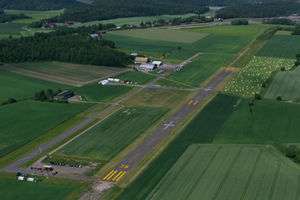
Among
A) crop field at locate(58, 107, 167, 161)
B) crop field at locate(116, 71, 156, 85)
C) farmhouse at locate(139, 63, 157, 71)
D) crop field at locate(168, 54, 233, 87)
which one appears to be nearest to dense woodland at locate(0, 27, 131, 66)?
farmhouse at locate(139, 63, 157, 71)

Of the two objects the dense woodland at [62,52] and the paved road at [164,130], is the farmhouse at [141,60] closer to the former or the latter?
the dense woodland at [62,52]

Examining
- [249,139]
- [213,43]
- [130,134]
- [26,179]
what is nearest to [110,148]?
[130,134]

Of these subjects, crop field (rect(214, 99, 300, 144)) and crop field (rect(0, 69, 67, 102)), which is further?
crop field (rect(0, 69, 67, 102))

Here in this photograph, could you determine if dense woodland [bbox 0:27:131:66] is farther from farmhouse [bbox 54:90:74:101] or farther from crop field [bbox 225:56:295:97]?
crop field [bbox 225:56:295:97]

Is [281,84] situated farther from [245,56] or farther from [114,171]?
[114,171]

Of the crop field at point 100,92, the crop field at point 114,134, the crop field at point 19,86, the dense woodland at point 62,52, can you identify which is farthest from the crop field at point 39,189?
the dense woodland at point 62,52
